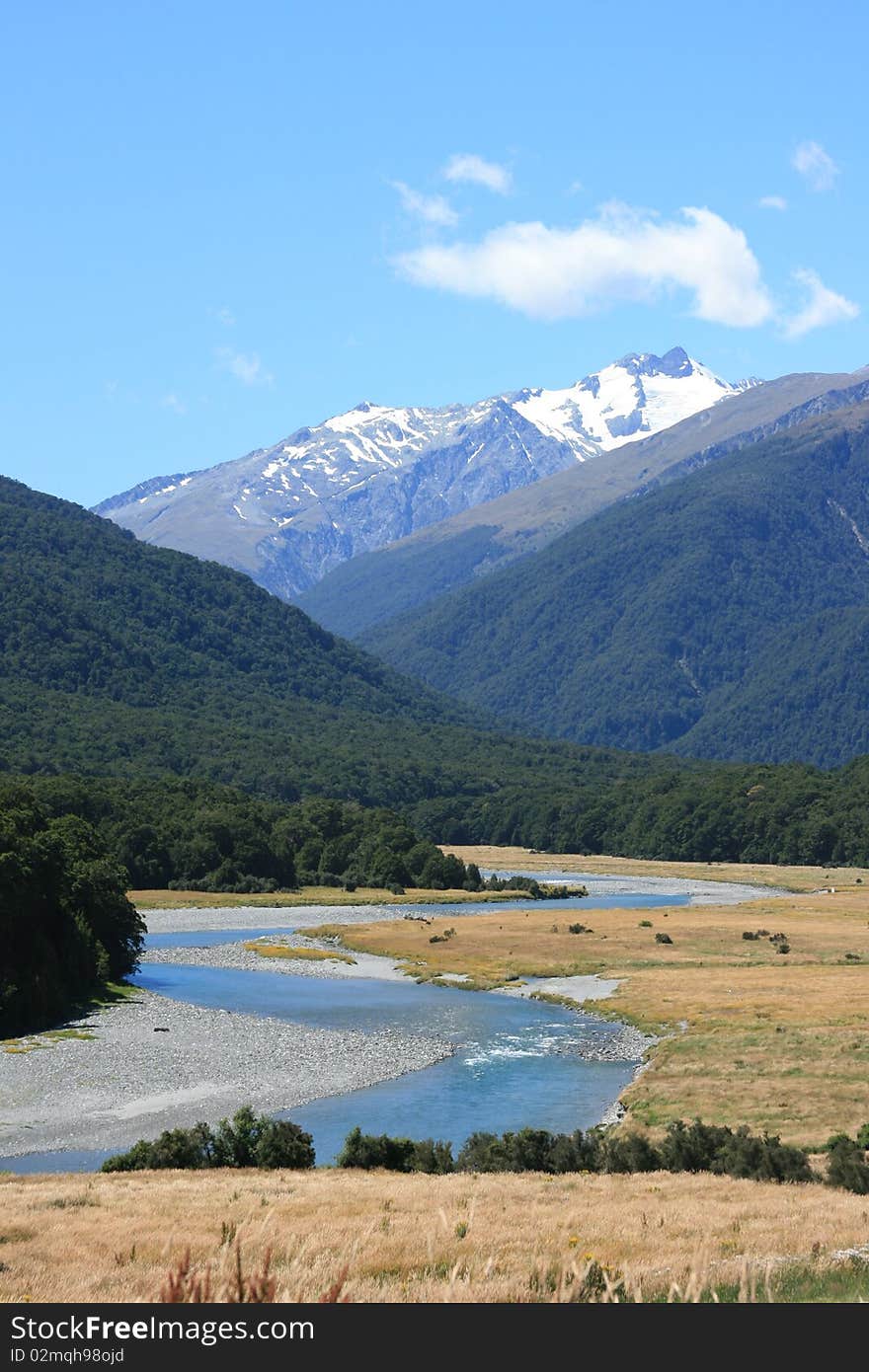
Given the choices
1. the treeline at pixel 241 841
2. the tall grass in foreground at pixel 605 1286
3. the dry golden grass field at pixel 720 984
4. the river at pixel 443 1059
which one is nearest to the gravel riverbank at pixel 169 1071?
the river at pixel 443 1059

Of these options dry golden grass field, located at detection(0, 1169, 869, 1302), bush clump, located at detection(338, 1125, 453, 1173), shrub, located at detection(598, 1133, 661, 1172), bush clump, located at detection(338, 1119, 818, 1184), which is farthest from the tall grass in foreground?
bush clump, located at detection(338, 1125, 453, 1173)

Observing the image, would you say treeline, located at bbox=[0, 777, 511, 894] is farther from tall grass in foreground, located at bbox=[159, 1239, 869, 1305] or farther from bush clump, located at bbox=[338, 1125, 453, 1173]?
tall grass in foreground, located at bbox=[159, 1239, 869, 1305]

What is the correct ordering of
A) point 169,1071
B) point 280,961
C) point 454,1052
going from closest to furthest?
point 169,1071, point 454,1052, point 280,961

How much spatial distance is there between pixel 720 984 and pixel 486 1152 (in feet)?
129

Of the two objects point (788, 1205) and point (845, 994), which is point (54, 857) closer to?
point (845, 994)

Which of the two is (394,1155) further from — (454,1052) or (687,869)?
(687,869)

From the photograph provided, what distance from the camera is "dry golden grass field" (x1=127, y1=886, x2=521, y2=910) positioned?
389 ft

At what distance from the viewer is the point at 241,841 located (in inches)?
5369

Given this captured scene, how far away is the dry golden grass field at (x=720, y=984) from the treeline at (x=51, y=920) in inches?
701

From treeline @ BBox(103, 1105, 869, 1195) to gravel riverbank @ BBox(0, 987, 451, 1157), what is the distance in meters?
5.96

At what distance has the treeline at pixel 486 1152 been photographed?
33.2 metres

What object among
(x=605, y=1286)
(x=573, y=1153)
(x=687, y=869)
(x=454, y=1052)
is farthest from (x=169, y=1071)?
(x=687, y=869)

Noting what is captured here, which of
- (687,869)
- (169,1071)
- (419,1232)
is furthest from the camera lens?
(687,869)
